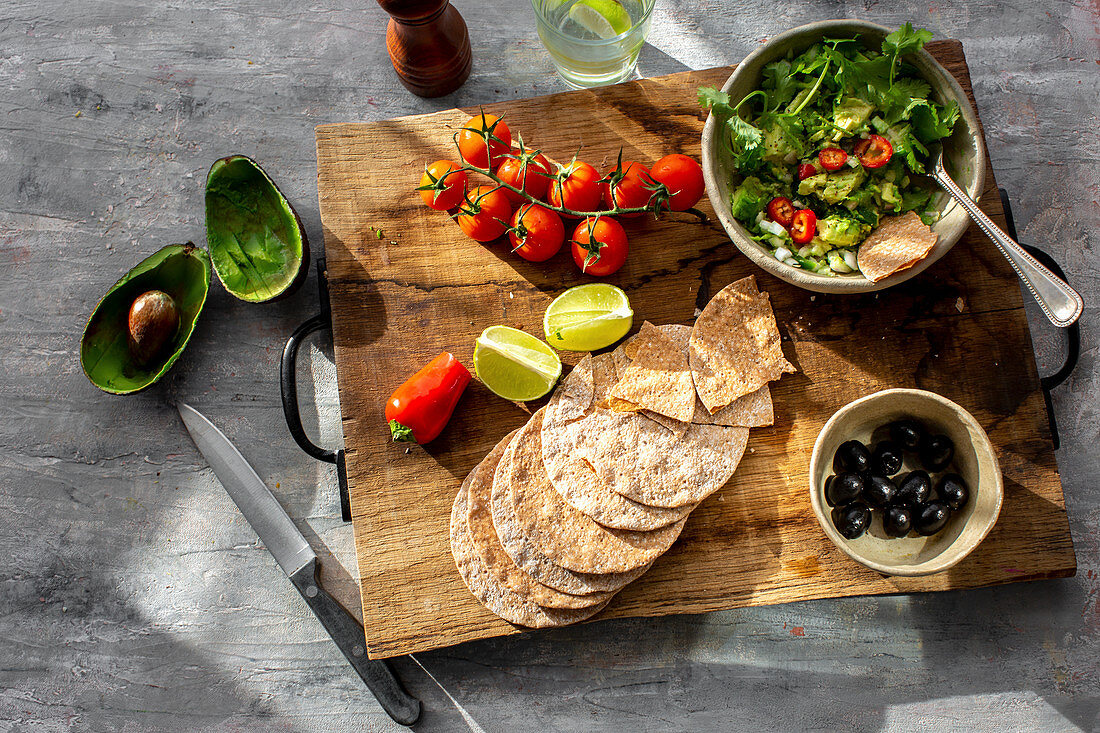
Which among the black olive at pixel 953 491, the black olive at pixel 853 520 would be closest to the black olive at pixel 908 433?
the black olive at pixel 953 491

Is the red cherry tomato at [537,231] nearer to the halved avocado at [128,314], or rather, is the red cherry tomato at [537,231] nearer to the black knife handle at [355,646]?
the halved avocado at [128,314]

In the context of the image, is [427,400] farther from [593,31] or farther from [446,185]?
[593,31]

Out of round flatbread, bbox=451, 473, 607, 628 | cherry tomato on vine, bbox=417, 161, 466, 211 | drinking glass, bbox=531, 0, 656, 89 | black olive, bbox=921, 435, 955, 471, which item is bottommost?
round flatbread, bbox=451, 473, 607, 628

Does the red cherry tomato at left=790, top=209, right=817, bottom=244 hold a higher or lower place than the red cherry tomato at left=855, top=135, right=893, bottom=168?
lower

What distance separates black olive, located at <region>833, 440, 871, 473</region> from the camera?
2.14 metres

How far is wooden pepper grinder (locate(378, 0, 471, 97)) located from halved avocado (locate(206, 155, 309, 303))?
679 millimetres

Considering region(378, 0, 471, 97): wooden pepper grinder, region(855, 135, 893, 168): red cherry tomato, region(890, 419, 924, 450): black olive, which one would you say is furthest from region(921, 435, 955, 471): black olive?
region(378, 0, 471, 97): wooden pepper grinder

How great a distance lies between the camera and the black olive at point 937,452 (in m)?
2.11

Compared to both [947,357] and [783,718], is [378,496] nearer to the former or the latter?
[783,718]

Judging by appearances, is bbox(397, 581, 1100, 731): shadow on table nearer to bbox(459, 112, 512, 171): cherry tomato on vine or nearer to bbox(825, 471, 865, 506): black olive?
bbox(825, 471, 865, 506): black olive

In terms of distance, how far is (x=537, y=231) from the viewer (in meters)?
2.19

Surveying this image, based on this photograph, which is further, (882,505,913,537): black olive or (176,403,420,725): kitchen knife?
(176,403,420,725): kitchen knife

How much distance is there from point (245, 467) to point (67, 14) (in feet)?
6.79

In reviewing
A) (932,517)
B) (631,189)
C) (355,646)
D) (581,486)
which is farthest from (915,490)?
(355,646)
